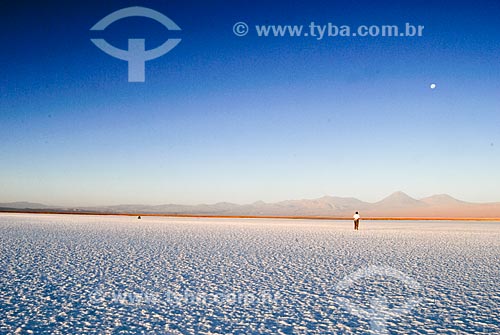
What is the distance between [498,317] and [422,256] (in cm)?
625

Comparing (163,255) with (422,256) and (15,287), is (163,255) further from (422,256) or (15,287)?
(422,256)

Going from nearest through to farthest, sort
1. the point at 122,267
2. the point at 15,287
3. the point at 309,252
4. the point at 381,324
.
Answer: the point at 381,324 → the point at 15,287 → the point at 122,267 → the point at 309,252

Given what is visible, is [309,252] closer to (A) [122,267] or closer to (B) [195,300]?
(A) [122,267]

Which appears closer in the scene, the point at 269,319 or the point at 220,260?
the point at 269,319

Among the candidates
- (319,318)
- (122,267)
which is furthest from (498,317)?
(122,267)

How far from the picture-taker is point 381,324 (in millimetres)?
5043

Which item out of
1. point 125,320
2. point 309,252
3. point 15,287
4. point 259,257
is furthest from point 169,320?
point 309,252

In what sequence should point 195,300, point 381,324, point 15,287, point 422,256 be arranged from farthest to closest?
1. point 422,256
2. point 15,287
3. point 195,300
4. point 381,324

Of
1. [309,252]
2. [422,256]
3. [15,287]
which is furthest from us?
[309,252]

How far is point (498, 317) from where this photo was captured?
5.26 metres

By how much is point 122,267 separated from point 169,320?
14.4 ft

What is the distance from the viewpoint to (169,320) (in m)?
5.21

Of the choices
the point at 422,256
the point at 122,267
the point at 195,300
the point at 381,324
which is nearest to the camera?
the point at 381,324

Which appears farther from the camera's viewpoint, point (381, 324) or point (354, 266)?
point (354, 266)
